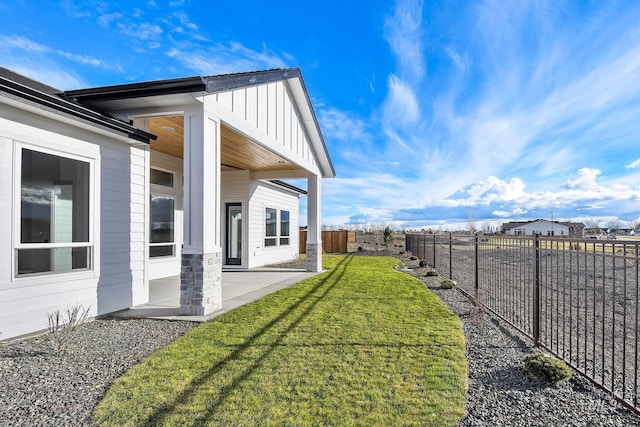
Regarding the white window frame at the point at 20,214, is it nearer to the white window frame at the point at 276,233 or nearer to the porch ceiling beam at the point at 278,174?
the porch ceiling beam at the point at 278,174

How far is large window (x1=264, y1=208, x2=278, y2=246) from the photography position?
1362 cm

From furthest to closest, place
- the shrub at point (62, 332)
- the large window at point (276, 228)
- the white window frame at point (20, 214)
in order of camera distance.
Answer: the large window at point (276, 228), the white window frame at point (20, 214), the shrub at point (62, 332)

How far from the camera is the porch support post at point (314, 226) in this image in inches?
451

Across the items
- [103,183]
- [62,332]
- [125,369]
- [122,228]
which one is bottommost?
[125,369]

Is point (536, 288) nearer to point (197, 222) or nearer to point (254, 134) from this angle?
point (197, 222)

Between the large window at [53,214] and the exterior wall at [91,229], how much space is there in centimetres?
11

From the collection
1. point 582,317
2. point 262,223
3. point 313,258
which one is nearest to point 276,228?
point 262,223

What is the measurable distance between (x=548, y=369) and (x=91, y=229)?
21.3ft

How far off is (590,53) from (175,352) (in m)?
10.8

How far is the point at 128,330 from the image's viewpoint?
4.70 meters

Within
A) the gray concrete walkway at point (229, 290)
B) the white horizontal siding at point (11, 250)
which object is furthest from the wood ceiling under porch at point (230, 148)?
the gray concrete walkway at point (229, 290)

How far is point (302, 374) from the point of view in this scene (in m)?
3.27

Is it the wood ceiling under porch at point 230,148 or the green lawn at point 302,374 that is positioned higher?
the wood ceiling under porch at point 230,148

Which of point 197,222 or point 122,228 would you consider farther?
point 122,228
